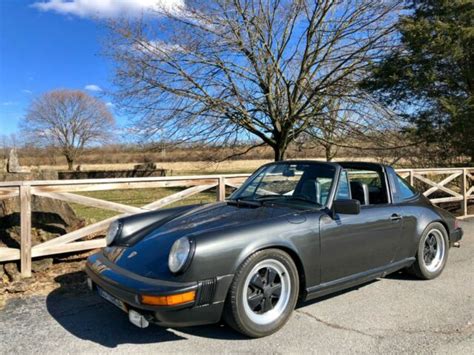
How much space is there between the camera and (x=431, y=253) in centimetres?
521

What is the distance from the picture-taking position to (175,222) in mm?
4047

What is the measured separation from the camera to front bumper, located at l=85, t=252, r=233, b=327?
3.02 metres

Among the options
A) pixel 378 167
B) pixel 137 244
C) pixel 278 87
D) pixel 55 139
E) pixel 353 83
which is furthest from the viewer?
pixel 55 139

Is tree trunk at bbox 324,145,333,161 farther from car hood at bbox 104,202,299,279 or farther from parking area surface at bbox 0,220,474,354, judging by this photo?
car hood at bbox 104,202,299,279

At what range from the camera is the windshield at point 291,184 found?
167 inches

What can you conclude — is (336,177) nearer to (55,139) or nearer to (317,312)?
(317,312)

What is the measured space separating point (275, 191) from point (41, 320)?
2589mm

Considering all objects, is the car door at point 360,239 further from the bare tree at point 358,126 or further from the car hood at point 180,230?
the bare tree at point 358,126

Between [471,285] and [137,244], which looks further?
[471,285]

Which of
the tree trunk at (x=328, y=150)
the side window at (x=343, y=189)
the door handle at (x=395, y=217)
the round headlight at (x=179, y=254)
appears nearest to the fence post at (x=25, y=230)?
the round headlight at (x=179, y=254)

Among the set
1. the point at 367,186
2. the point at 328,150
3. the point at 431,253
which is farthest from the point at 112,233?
the point at 328,150

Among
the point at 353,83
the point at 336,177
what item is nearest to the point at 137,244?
the point at 336,177

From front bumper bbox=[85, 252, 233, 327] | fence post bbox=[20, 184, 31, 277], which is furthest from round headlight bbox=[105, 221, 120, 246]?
fence post bbox=[20, 184, 31, 277]

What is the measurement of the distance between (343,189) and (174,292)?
7.05 feet
